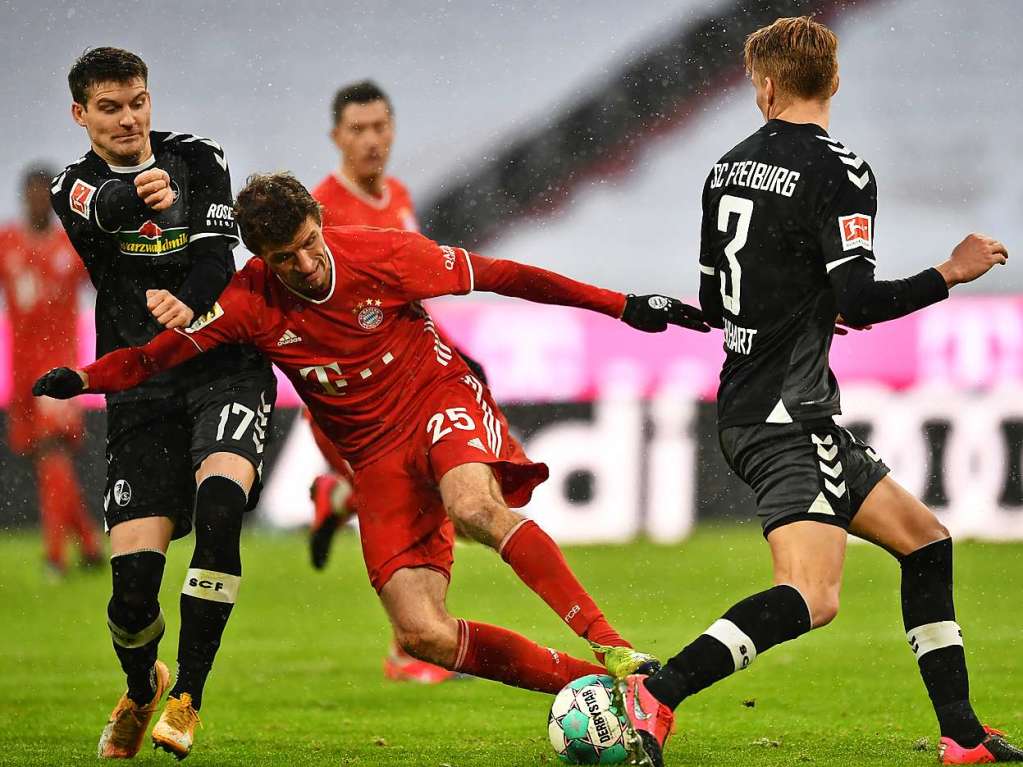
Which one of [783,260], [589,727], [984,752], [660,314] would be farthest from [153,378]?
[984,752]

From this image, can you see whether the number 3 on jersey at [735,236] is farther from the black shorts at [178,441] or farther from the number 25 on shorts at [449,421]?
the black shorts at [178,441]

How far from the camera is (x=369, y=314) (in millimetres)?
4488

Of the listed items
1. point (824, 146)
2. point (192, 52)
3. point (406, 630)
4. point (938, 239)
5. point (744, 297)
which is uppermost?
point (192, 52)

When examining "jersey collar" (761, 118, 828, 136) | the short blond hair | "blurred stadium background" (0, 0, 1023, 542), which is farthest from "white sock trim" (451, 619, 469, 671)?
"blurred stadium background" (0, 0, 1023, 542)

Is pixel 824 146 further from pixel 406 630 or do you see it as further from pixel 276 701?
pixel 276 701

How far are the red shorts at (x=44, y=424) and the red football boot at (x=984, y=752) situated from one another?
7574 millimetres

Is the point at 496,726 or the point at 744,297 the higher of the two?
the point at 744,297

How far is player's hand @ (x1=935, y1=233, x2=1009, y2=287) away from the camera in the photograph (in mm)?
3754

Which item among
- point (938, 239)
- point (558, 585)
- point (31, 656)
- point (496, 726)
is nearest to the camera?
point (558, 585)

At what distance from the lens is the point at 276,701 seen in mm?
5910

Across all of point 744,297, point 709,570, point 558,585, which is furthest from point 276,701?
point 709,570

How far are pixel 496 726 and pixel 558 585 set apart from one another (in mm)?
1147

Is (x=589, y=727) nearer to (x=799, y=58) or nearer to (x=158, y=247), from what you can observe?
(x=799, y=58)

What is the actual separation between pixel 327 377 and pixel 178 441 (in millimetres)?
571
